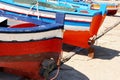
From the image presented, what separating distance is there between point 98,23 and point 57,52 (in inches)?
108

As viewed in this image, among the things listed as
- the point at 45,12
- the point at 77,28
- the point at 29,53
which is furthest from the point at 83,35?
the point at 29,53

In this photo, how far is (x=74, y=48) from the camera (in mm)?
9109

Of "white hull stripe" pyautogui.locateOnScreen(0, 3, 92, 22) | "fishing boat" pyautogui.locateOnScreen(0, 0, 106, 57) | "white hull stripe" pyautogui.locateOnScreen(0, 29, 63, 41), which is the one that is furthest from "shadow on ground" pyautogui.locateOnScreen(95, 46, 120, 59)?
"white hull stripe" pyautogui.locateOnScreen(0, 29, 63, 41)

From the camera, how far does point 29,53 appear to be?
548 centimetres

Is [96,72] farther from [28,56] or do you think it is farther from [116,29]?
[116,29]

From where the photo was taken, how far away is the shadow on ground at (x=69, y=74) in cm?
662

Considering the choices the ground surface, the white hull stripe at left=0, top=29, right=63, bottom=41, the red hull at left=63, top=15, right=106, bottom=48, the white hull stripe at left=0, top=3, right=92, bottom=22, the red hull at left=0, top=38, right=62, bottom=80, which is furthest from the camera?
the white hull stripe at left=0, top=3, right=92, bottom=22

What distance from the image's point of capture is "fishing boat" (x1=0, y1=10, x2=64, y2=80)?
5238mm

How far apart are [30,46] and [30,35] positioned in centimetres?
21

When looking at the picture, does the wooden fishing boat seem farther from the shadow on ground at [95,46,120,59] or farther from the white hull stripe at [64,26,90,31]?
the shadow on ground at [95,46,120,59]

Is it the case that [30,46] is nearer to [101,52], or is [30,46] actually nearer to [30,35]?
[30,35]

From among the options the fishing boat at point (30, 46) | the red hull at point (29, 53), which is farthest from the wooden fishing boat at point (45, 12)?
the red hull at point (29, 53)

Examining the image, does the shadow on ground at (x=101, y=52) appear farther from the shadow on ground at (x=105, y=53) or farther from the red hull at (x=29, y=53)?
the red hull at (x=29, y=53)

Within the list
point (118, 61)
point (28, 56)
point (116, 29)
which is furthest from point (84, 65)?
point (116, 29)
